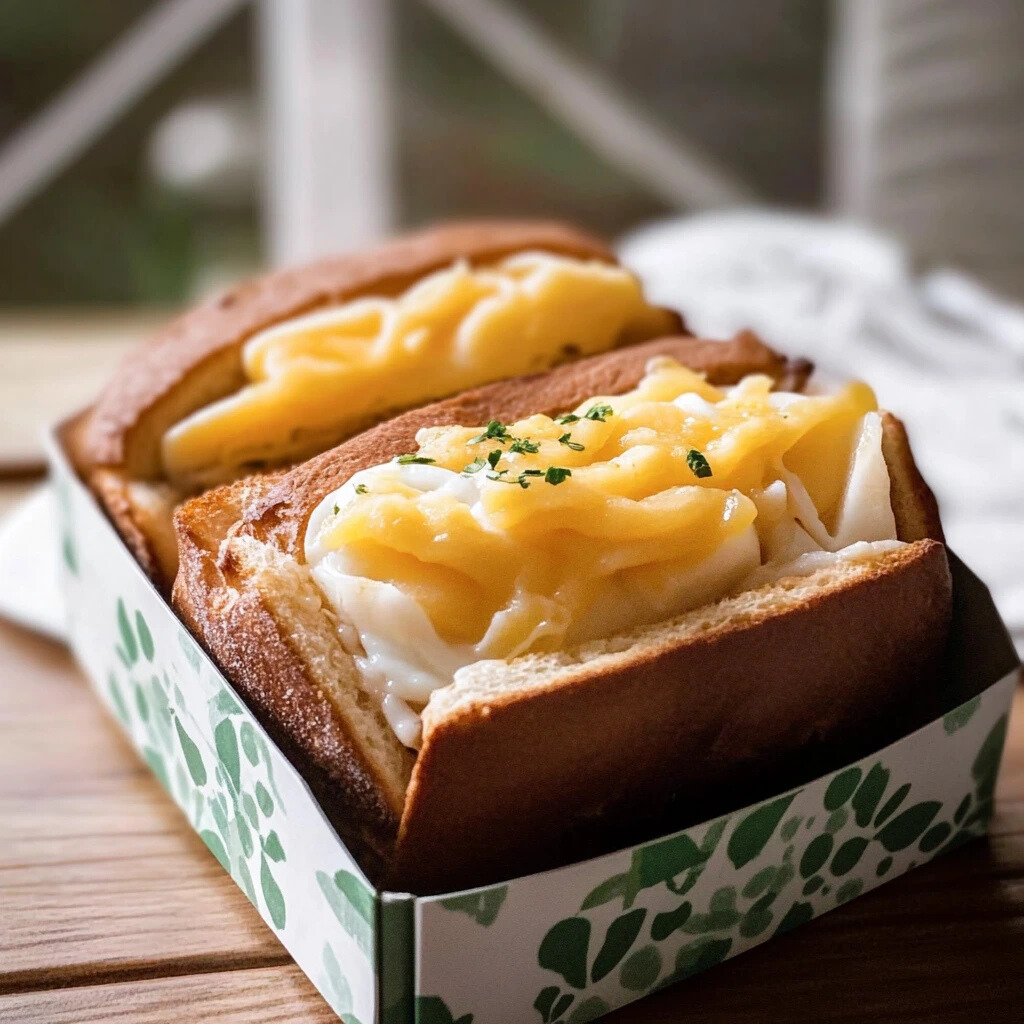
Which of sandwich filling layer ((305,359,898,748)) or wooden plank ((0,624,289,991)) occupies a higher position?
sandwich filling layer ((305,359,898,748))

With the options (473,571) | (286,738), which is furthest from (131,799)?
(473,571)

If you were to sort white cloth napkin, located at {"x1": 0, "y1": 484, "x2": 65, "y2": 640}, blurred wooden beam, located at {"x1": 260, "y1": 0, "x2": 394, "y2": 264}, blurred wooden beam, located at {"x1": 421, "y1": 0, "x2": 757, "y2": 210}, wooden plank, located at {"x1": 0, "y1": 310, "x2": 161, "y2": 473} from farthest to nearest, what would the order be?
blurred wooden beam, located at {"x1": 421, "y1": 0, "x2": 757, "y2": 210}, blurred wooden beam, located at {"x1": 260, "y1": 0, "x2": 394, "y2": 264}, wooden plank, located at {"x1": 0, "y1": 310, "x2": 161, "y2": 473}, white cloth napkin, located at {"x1": 0, "y1": 484, "x2": 65, "y2": 640}

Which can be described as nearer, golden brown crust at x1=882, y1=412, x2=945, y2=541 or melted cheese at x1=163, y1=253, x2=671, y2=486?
golden brown crust at x1=882, y1=412, x2=945, y2=541

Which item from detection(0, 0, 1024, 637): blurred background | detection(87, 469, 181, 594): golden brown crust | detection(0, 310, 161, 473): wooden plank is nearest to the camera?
detection(87, 469, 181, 594): golden brown crust

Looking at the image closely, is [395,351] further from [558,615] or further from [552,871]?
[552,871]

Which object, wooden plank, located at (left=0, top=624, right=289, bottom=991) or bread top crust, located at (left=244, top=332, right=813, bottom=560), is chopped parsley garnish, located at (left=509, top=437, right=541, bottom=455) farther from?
wooden plank, located at (left=0, top=624, right=289, bottom=991)

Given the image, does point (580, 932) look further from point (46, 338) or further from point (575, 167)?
point (575, 167)

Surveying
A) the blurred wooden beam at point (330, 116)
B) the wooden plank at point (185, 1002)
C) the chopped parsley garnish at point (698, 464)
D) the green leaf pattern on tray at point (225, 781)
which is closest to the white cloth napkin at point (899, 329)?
the chopped parsley garnish at point (698, 464)

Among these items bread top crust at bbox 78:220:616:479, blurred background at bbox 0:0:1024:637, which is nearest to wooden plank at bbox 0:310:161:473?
blurred background at bbox 0:0:1024:637

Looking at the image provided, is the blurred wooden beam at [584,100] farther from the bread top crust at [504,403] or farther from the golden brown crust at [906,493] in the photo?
the golden brown crust at [906,493]
